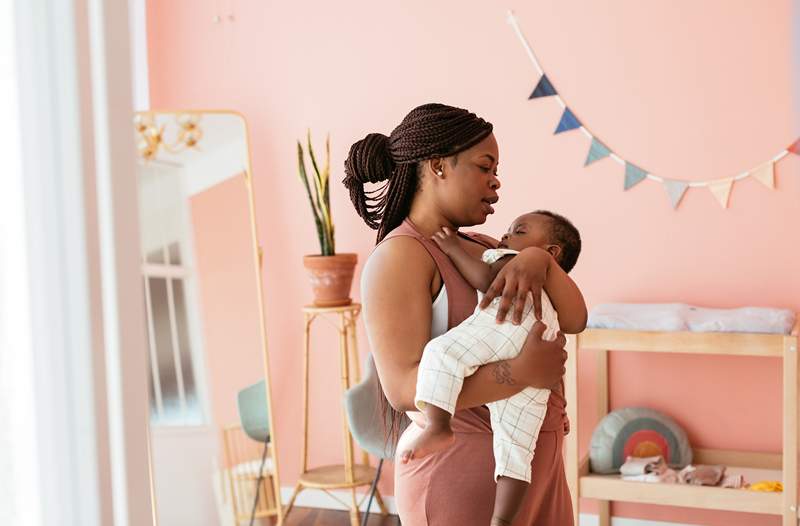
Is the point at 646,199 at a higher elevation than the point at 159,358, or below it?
higher

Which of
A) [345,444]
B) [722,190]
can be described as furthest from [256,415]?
[722,190]

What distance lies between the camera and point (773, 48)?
10.4 ft

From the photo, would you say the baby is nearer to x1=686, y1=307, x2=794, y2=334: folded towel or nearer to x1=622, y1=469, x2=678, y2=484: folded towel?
x1=686, y1=307, x2=794, y2=334: folded towel

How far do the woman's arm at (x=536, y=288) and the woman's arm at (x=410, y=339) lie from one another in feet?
0.19

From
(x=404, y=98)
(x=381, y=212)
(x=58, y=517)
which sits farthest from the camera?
(x=404, y=98)

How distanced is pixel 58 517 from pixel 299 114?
3.32 meters

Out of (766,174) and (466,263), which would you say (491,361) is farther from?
(766,174)

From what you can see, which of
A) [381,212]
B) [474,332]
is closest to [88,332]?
[474,332]

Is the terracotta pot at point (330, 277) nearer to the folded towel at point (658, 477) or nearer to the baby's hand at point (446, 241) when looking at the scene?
the folded towel at point (658, 477)

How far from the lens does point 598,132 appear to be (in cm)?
341

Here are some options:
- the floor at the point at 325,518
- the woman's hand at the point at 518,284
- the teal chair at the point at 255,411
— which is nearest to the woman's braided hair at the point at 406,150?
the woman's hand at the point at 518,284

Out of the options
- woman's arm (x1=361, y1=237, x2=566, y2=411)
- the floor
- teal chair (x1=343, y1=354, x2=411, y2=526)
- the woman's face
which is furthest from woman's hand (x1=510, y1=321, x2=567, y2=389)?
the floor

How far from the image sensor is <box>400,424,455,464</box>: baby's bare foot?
1.42 metres

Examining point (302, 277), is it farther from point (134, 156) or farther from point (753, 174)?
point (134, 156)
